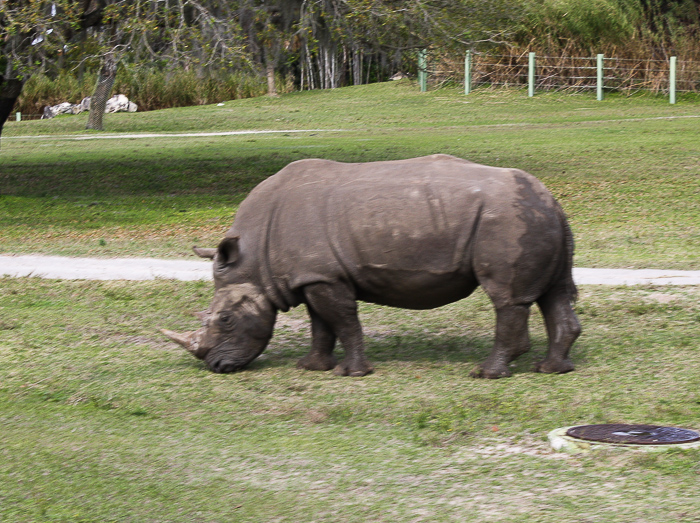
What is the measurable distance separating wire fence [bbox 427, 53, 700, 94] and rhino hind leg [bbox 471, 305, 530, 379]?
28.8 m

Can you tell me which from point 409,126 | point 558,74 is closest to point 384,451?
point 409,126

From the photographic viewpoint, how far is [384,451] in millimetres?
6113

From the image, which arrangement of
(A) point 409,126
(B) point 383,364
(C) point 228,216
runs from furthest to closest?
(A) point 409,126
(C) point 228,216
(B) point 383,364

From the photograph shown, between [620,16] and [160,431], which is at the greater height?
[620,16]

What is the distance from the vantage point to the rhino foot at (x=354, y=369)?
26.0 ft

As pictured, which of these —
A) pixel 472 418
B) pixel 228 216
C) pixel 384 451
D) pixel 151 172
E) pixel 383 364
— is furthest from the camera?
pixel 151 172

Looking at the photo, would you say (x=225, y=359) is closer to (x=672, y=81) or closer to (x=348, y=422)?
(x=348, y=422)

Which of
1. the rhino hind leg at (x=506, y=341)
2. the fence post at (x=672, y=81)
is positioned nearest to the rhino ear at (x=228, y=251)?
the rhino hind leg at (x=506, y=341)

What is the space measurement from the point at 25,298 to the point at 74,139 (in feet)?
69.8

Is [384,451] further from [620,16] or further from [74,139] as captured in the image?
[620,16]

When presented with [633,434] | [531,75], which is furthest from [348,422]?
[531,75]

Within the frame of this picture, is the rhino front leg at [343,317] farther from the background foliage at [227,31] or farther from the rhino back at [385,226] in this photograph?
the background foliage at [227,31]

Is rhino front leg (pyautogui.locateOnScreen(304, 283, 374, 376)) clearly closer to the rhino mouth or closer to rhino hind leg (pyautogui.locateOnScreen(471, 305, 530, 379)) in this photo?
the rhino mouth

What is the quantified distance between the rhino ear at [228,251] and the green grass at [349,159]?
528cm
